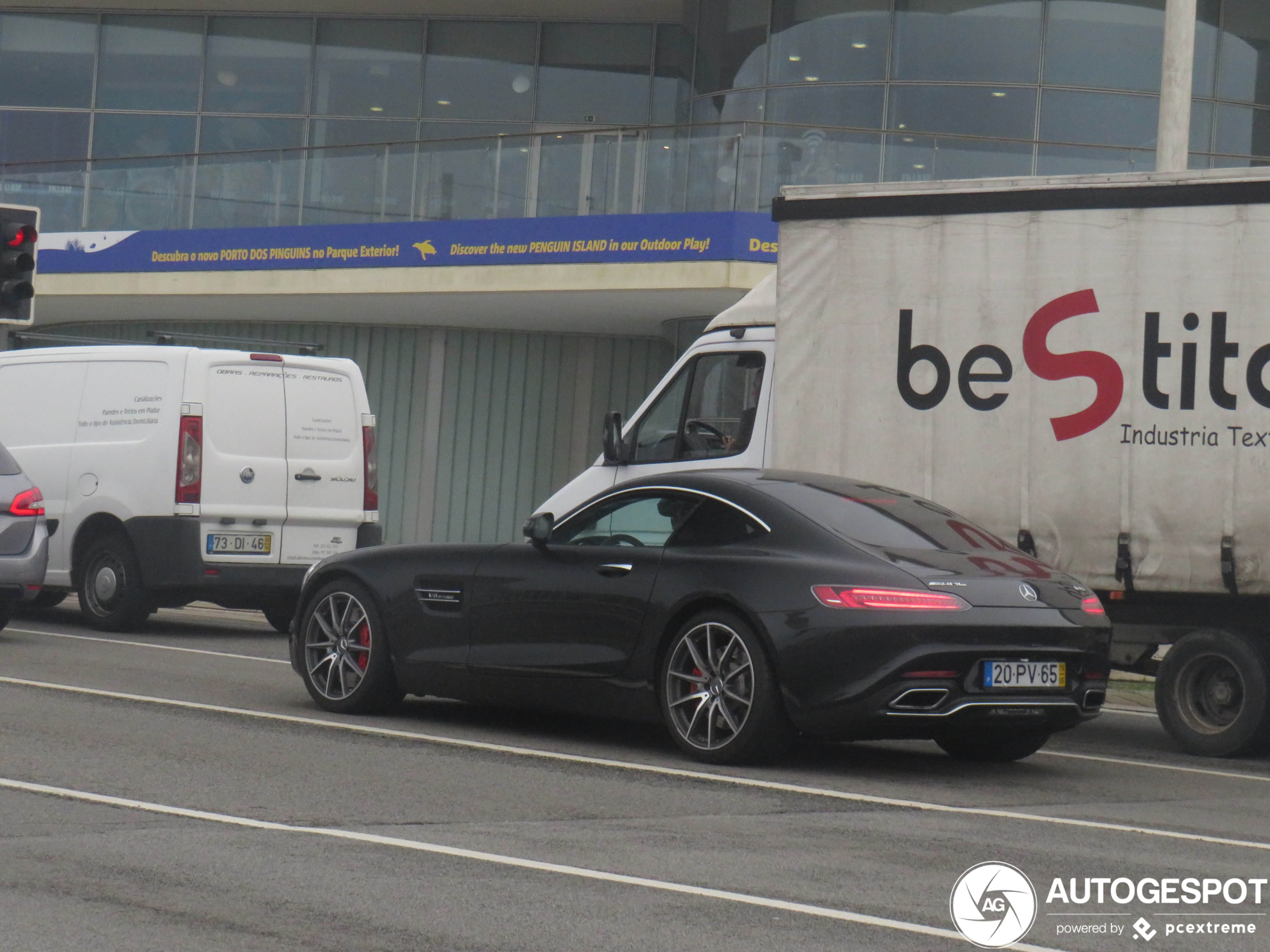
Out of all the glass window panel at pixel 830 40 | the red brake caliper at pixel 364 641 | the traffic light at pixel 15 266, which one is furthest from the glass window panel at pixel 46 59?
the red brake caliper at pixel 364 641

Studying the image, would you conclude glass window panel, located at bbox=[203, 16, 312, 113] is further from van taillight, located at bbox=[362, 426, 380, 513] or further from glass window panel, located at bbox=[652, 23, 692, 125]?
van taillight, located at bbox=[362, 426, 380, 513]

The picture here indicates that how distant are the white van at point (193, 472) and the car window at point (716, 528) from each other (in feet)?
19.3

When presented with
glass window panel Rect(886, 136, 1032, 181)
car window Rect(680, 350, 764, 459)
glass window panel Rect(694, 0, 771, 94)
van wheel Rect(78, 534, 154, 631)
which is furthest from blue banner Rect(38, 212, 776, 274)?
car window Rect(680, 350, 764, 459)

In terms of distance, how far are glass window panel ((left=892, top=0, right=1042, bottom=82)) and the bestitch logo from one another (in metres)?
15.7

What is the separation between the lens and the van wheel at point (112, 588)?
14109 millimetres

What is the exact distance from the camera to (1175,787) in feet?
27.6

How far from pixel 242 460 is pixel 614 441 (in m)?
4.05

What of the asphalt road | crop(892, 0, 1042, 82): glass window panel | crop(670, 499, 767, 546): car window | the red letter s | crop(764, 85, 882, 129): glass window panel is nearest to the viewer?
the asphalt road

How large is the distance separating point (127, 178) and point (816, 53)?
10.1 meters

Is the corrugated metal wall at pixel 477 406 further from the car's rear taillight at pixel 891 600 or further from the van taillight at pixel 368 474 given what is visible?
the car's rear taillight at pixel 891 600

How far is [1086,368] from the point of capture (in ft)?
32.3

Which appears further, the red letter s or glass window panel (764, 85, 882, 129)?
glass window panel (764, 85, 882, 129)

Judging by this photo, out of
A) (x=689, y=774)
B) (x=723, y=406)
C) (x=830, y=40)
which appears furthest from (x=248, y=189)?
(x=689, y=774)

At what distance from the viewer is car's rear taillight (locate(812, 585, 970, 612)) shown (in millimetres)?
7754
